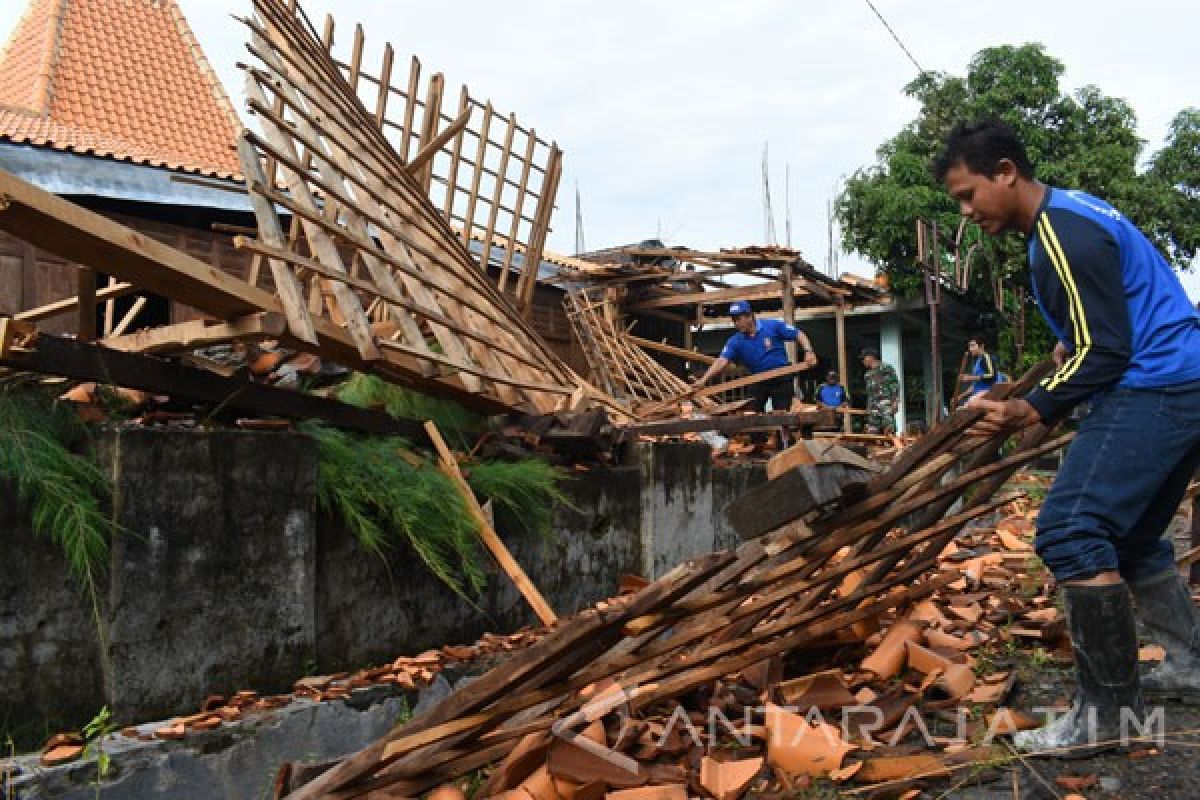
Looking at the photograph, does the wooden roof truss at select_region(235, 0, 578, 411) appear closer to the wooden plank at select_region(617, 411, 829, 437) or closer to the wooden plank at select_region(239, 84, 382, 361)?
the wooden plank at select_region(239, 84, 382, 361)

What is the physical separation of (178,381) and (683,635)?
2.04 m

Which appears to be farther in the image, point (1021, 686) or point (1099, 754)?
point (1021, 686)

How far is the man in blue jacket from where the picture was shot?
2.33m

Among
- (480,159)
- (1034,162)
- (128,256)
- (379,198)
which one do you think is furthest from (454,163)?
(1034,162)

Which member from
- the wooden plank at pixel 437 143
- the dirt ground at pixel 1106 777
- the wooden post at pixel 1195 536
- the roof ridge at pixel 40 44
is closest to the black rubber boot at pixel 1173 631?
the dirt ground at pixel 1106 777

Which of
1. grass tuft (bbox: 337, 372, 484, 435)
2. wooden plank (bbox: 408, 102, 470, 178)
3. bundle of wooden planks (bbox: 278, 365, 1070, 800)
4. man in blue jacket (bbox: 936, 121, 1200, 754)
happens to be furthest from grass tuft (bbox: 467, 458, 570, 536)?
wooden plank (bbox: 408, 102, 470, 178)

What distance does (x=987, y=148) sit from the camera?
8.23 feet

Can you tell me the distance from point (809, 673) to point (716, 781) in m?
0.89

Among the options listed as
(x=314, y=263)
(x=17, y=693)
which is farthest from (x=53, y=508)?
(x=314, y=263)

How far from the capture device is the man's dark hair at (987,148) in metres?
2.51

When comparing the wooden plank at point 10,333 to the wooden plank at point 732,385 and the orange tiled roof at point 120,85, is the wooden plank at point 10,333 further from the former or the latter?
the orange tiled roof at point 120,85

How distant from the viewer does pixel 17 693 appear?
276cm

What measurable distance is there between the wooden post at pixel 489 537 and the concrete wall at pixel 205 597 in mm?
118

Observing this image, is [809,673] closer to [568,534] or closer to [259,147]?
[568,534]
